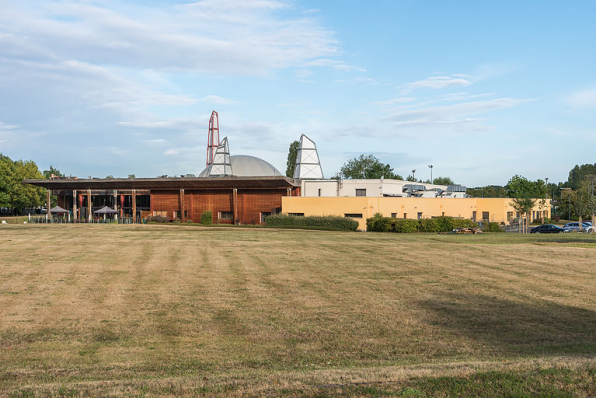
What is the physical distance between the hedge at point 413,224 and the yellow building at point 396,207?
2626mm

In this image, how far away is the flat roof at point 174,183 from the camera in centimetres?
7200

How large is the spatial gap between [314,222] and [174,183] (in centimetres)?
2480

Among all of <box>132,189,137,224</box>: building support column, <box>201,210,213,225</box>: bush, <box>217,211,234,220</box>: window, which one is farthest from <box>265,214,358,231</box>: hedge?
<box>132,189,137,224</box>: building support column

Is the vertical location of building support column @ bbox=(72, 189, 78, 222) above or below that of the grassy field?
above

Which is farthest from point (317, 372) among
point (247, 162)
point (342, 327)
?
point (247, 162)

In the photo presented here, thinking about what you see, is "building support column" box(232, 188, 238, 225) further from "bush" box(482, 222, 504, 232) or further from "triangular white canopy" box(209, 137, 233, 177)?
"bush" box(482, 222, 504, 232)

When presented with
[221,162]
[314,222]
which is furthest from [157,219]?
[314,222]

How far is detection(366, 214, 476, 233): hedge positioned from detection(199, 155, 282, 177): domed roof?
36.8 m

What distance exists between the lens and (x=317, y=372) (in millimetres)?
10453

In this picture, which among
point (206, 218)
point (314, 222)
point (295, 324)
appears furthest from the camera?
point (206, 218)

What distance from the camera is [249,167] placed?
9581cm

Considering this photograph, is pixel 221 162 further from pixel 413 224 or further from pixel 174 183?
pixel 413 224

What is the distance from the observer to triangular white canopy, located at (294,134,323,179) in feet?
287

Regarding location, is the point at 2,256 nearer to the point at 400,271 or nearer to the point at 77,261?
the point at 77,261
